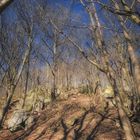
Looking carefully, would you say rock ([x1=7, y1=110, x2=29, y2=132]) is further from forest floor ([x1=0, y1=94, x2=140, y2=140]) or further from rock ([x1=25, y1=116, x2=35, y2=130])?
forest floor ([x1=0, y1=94, x2=140, y2=140])

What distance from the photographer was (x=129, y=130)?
7.19 metres

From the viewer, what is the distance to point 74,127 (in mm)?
16375

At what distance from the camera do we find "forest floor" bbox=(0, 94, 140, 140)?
1450 cm

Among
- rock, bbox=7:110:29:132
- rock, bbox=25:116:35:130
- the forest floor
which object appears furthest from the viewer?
rock, bbox=25:116:35:130

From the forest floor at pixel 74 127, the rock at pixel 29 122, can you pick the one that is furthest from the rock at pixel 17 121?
the forest floor at pixel 74 127

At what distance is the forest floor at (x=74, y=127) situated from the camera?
1450cm

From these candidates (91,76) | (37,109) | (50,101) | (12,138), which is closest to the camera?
(12,138)

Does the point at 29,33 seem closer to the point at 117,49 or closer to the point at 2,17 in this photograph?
the point at 2,17

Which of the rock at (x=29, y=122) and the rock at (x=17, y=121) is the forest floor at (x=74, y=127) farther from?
the rock at (x=17, y=121)

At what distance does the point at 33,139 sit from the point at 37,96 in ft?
41.3

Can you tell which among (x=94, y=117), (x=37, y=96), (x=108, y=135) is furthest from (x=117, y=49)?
(x=37, y=96)

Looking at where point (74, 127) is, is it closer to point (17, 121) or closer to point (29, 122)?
point (29, 122)

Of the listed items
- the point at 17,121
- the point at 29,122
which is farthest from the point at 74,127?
the point at 17,121

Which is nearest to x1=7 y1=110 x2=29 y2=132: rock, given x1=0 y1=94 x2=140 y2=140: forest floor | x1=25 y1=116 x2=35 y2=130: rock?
x1=25 y1=116 x2=35 y2=130: rock
